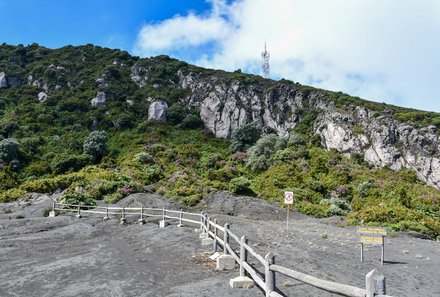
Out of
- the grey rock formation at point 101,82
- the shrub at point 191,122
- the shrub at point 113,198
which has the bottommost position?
the shrub at point 113,198

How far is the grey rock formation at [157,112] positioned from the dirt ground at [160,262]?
135 feet

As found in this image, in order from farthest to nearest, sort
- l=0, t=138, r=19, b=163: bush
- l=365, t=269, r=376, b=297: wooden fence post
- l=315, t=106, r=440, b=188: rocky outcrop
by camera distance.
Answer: l=0, t=138, r=19, b=163: bush → l=315, t=106, r=440, b=188: rocky outcrop → l=365, t=269, r=376, b=297: wooden fence post

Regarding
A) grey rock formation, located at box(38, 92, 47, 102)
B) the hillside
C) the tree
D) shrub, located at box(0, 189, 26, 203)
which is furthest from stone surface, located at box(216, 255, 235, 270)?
grey rock formation, located at box(38, 92, 47, 102)

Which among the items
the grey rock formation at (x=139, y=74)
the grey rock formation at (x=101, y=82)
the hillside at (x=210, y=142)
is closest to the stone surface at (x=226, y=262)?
the hillside at (x=210, y=142)

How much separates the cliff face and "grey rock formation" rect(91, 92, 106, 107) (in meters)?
15.3

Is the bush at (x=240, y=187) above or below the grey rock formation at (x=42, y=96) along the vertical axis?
below

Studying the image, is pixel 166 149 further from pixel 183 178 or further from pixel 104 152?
pixel 183 178

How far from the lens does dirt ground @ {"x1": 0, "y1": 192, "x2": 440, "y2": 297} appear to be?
1043cm

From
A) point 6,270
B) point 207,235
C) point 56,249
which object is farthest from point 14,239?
point 207,235

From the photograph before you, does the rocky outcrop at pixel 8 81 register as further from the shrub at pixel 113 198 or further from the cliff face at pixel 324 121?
the shrub at pixel 113 198

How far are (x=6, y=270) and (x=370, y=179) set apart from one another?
3576cm

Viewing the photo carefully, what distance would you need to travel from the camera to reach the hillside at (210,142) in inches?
1489

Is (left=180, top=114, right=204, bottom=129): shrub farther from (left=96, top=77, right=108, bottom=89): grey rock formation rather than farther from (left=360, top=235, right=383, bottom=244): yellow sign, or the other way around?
(left=360, top=235, right=383, bottom=244): yellow sign

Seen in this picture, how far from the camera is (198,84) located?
7656cm
